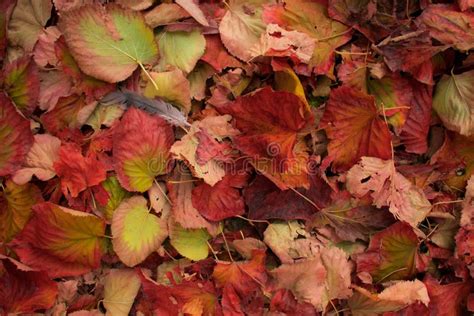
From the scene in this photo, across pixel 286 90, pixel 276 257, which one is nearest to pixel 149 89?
pixel 286 90

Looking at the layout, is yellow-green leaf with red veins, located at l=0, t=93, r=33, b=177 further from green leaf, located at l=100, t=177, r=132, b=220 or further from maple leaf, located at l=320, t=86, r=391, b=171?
maple leaf, located at l=320, t=86, r=391, b=171

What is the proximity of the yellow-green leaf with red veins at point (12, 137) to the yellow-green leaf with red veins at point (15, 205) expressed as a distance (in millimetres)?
26

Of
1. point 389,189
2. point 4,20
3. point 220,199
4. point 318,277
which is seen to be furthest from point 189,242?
point 4,20

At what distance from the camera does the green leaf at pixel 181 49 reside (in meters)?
0.90

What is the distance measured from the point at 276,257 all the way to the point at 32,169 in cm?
35

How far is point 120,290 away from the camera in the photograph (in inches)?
35.1

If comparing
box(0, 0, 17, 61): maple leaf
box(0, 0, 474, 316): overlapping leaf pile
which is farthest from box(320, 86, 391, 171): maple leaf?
box(0, 0, 17, 61): maple leaf

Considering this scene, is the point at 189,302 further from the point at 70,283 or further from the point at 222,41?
the point at 222,41

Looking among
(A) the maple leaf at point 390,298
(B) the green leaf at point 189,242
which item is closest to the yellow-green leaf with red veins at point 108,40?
(B) the green leaf at point 189,242

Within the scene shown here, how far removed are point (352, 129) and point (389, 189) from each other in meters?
0.09

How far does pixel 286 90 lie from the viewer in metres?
0.87

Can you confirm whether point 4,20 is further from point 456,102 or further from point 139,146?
point 456,102

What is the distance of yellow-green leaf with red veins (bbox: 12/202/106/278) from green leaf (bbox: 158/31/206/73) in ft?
0.78

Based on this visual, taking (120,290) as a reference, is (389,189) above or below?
above
